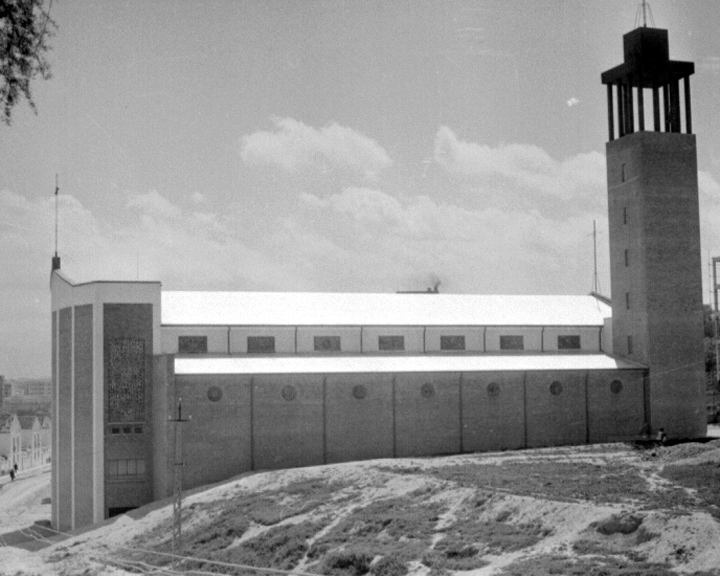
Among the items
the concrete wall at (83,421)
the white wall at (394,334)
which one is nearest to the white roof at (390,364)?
the white wall at (394,334)

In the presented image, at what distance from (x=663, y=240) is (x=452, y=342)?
13.3 meters

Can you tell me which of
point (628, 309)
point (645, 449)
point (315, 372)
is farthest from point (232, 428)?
point (628, 309)

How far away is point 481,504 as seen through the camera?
3447 centimetres

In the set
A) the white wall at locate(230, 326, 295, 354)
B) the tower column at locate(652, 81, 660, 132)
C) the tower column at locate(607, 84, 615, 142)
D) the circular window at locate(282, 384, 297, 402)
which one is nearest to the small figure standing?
the tower column at locate(652, 81, 660, 132)

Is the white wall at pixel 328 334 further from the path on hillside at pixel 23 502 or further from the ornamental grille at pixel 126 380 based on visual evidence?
the path on hillside at pixel 23 502

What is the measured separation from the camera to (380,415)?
171ft

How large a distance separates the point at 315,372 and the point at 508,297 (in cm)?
1794

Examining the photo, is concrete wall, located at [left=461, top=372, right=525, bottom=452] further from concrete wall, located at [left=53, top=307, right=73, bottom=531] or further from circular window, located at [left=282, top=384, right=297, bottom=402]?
concrete wall, located at [left=53, top=307, right=73, bottom=531]

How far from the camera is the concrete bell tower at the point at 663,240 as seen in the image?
56.5 meters

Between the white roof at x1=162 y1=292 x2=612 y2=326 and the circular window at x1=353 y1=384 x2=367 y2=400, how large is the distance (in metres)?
6.28

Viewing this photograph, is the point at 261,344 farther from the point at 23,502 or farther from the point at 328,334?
the point at 23,502

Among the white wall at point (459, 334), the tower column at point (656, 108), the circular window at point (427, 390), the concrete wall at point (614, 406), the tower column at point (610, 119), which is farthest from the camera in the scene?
the tower column at point (610, 119)

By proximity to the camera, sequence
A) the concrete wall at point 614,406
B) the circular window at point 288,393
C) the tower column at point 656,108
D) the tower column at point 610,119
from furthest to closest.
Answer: the tower column at point 610,119
the tower column at point 656,108
the concrete wall at point 614,406
the circular window at point 288,393

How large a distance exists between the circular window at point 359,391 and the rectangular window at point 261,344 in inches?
251
